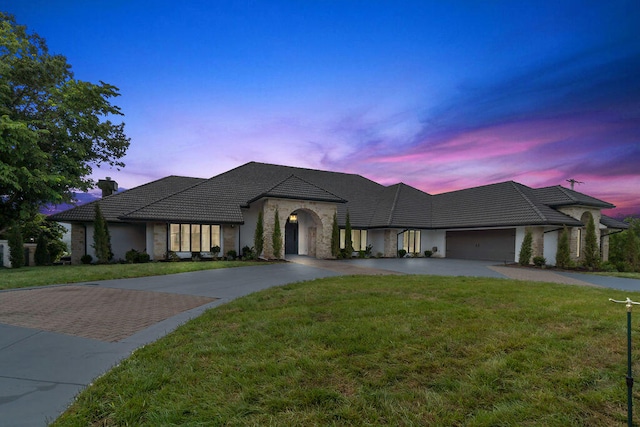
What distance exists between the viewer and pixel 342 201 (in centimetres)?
2045

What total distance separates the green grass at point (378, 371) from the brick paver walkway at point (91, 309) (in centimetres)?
136

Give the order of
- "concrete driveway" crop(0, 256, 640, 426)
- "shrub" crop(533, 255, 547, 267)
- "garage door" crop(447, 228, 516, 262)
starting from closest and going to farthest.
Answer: "concrete driveway" crop(0, 256, 640, 426)
"shrub" crop(533, 255, 547, 267)
"garage door" crop(447, 228, 516, 262)

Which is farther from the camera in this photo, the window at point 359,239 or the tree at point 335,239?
the window at point 359,239

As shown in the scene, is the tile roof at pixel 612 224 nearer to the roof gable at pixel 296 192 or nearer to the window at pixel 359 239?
the window at pixel 359 239

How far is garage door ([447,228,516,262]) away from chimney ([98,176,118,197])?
1099 inches

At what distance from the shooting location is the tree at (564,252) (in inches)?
653

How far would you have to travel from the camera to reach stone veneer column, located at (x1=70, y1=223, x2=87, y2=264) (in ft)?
60.6

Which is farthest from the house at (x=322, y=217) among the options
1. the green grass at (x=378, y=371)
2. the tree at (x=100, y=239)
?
the green grass at (x=378, y=371)

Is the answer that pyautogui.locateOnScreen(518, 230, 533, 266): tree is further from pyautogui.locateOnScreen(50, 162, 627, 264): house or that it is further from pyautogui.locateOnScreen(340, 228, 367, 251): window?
pyautogui.locateOnScreen(340, 228, 367, 251): window

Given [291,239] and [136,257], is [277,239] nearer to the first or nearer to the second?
[291,239]

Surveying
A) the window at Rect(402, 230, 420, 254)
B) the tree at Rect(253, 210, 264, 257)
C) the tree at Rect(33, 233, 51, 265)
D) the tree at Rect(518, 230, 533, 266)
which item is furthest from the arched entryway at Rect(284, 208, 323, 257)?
the tree at Rect(33, 233, 51, 265)

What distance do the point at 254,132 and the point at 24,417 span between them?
17.1m

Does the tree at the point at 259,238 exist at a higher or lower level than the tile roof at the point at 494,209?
lower

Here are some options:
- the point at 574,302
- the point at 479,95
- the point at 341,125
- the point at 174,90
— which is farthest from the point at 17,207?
the point at 479,95
